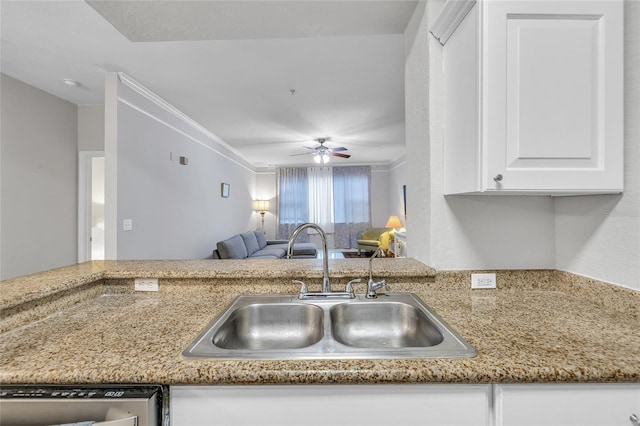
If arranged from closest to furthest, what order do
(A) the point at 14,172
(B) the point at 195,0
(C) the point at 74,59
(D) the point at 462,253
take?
(D) the point at 462,253 < (B) the point at 195,0 < (C) the point at 74,59 < (A) the point at 14,172

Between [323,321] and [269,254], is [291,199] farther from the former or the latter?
[323,321]

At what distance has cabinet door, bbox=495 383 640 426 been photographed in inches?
28.6

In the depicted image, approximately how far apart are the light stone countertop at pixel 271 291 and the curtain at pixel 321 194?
6204 millimetres

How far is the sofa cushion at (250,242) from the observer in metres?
5.30

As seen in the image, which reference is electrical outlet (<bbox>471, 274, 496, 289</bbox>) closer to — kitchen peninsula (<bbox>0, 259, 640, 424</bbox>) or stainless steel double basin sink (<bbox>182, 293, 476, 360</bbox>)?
kitchen peninsula (<bbox>0, 259, 640, 424</bbox>)

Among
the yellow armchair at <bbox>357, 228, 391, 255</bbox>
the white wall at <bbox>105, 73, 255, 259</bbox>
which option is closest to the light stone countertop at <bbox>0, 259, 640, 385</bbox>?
the white wall at <bbox>105, 73, 255, 259</bbox>

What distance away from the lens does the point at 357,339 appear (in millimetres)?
1204

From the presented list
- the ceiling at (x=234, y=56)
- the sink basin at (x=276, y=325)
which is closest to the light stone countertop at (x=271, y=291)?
the sink basin at (x=276, y=325)

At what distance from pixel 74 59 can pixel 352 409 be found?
3345 mm

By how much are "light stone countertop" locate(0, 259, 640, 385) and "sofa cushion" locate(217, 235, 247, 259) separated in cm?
277

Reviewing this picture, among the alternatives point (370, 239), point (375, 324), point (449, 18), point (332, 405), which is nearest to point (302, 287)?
point (375, 324)

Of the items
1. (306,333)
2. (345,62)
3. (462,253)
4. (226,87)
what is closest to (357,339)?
(306,333)

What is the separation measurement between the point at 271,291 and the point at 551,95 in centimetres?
130

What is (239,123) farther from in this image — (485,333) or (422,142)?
(485,333)
